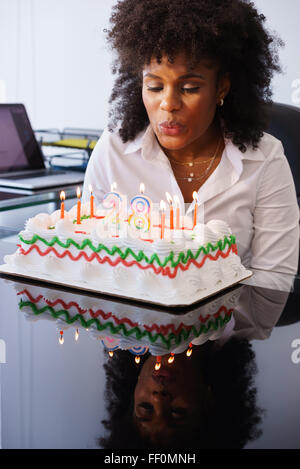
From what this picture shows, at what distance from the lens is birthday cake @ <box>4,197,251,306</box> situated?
40.9 inches

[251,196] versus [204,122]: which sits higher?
[204,122]

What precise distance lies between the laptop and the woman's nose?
86 cm

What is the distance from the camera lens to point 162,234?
1.08 m

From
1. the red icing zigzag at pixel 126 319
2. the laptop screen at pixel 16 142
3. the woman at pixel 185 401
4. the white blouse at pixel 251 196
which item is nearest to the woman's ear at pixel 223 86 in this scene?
the white blouse at pixel 251 196

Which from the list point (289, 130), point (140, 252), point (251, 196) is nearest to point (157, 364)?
point (140, 252)

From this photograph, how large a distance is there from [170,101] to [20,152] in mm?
1166

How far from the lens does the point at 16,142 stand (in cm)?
242

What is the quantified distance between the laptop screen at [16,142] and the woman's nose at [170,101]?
3.58ft

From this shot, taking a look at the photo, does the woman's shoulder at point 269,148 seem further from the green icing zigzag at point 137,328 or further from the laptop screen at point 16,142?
the laptop screen at point 16,142

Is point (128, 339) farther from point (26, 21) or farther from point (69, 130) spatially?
point (26, 21)

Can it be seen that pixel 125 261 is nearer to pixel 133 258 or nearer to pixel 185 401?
pixel 133 258

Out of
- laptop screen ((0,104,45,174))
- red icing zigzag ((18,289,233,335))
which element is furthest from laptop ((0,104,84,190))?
red icing zigzag ((18,289,233,335))

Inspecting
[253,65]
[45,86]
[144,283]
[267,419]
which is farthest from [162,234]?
[45,86]
